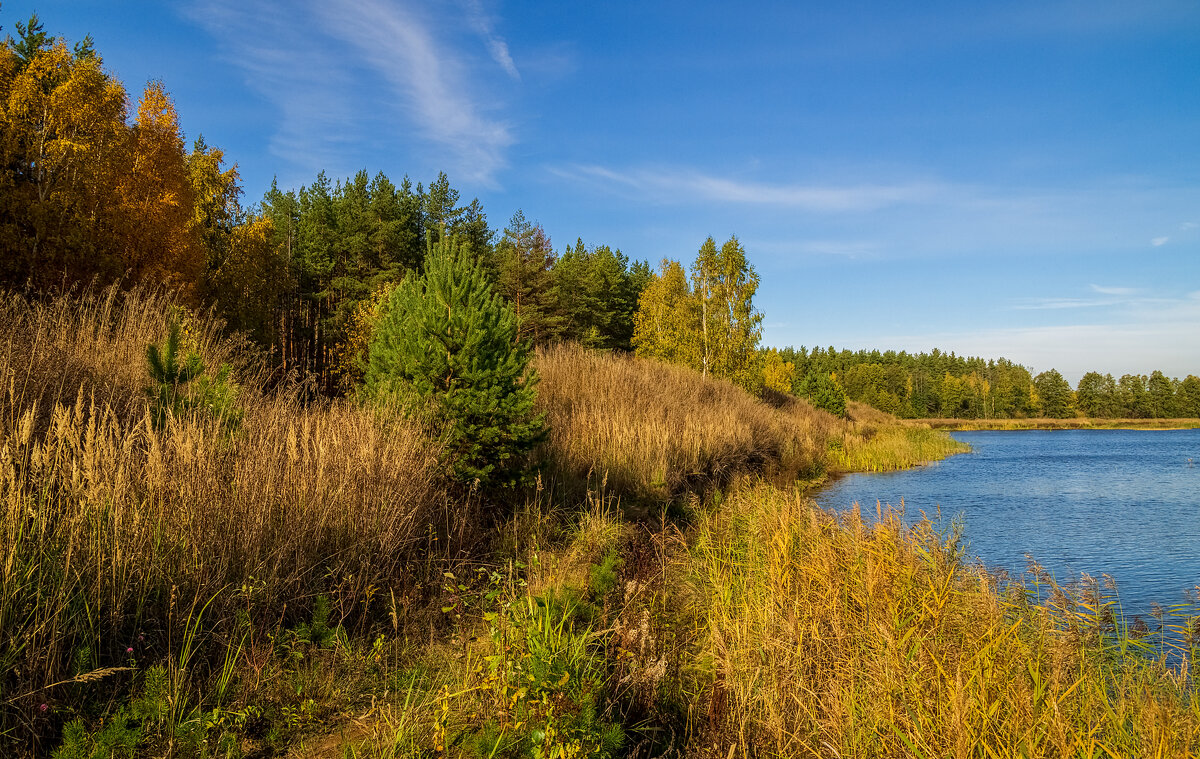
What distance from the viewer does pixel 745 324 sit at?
81.7 feet

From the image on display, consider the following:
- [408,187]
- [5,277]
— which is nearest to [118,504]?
[5,277]

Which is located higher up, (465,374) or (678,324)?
(678,324)

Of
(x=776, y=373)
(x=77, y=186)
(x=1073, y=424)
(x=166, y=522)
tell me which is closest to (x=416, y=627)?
(x=166, y=522)

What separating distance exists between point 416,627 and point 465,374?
8.88ft

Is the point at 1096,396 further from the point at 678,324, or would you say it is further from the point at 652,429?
the point at 652,429

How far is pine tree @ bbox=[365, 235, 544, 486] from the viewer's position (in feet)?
20.7

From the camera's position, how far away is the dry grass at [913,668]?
3059 millimetres

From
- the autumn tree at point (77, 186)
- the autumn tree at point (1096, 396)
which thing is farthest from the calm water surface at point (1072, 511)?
the autumn tree at point (1096, 396)

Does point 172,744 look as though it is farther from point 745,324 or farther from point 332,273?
point 332,273

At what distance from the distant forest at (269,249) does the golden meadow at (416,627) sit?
3.12 meters

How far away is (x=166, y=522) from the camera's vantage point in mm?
3467

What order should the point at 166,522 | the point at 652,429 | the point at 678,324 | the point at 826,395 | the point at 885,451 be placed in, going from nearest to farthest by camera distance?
1. the point at 166,522
2. the point at 652,429
3. the point at 885,451
4. the point at 678,324
5. the point at 826,395

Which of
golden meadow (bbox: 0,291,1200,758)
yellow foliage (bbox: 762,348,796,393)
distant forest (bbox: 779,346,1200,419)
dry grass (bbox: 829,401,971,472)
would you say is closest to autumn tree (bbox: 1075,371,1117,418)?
distant forest (bbox: 779,346,1200,419)

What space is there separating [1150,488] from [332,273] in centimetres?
3456
